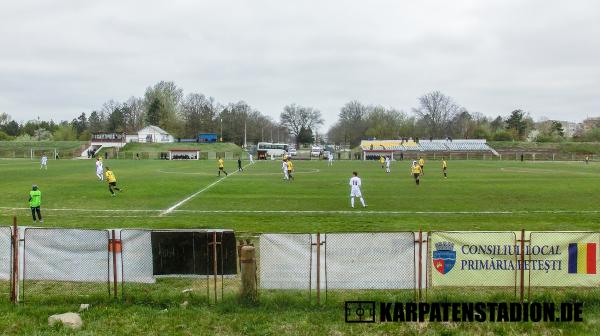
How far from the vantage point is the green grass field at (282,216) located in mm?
8047

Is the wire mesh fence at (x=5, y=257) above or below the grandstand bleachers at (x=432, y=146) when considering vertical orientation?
below

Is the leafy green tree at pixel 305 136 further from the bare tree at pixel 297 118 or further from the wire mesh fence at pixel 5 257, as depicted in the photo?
the wire mesh fence at pixel 5 257

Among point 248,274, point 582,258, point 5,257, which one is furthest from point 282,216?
point 582,258

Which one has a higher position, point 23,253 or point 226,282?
point 23,253

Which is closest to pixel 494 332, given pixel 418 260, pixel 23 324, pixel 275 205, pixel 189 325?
pixel 418 260

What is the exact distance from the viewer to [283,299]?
30.2 ft

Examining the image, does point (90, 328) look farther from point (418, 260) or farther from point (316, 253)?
point (418, 260)

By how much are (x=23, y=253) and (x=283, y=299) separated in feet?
17.4

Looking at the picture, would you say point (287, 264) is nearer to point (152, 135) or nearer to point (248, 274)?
point (248, 274)

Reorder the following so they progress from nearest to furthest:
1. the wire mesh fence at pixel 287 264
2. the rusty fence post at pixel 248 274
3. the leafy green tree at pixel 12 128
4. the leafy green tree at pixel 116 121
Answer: the rusty fence post at pixel 248 274, the wire mesh fence at pixel 287 264, the leafy green tree at pixel 116 121, the leafy green tree at pixel 12 128

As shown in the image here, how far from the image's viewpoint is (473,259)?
9.28 meters

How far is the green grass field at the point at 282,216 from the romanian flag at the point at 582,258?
51cm

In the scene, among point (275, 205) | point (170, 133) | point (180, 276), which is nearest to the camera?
point (180, 276)

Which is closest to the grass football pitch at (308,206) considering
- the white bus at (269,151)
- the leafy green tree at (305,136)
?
the white bus at (269,151)
